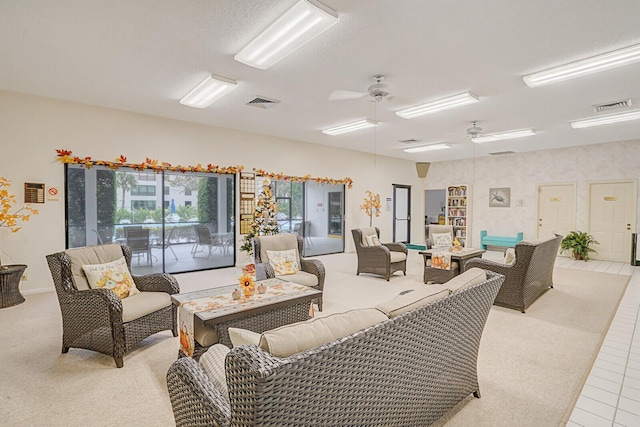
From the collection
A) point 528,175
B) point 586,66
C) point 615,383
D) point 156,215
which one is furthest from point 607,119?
point 156,215

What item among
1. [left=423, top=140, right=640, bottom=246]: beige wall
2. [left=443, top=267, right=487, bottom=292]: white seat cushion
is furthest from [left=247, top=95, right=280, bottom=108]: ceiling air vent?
[left=423, top=140, right=640, bottom=246]: beige wall

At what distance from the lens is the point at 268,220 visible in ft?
22.2

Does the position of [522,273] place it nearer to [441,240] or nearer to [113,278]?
[441,240]

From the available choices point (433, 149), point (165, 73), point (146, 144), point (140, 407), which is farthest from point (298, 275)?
point (433, 149)

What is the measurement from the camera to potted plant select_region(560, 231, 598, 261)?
26.1ft

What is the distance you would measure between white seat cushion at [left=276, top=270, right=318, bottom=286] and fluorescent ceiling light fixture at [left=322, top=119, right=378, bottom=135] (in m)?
3.14

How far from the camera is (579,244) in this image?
26.2 ft

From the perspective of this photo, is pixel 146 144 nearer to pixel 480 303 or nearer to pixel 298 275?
pixel 298 275

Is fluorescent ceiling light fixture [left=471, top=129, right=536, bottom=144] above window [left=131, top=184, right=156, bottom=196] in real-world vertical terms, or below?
above

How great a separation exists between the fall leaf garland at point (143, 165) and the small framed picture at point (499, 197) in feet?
25.3

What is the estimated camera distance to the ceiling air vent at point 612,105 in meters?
4.65

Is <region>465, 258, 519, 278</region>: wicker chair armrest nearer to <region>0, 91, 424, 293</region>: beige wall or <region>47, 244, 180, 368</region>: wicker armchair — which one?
<region>47, 244, 180, 368</region>: wicker armchair

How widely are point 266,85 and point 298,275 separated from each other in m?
2.52

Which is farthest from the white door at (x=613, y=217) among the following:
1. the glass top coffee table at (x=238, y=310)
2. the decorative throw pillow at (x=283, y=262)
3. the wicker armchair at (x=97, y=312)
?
the wicker armchair at (x=97, y=312)
